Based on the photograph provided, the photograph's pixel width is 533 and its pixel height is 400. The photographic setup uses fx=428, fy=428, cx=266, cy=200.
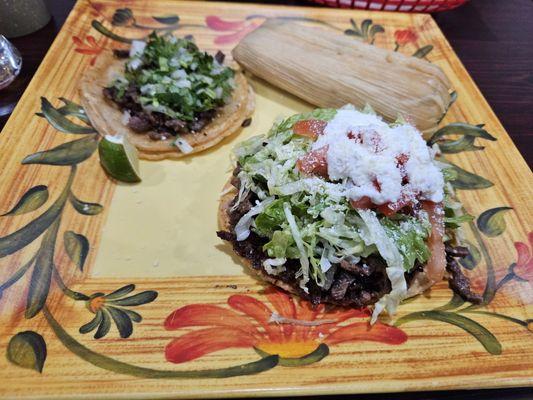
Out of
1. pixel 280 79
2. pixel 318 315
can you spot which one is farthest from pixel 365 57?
pixel 318 315

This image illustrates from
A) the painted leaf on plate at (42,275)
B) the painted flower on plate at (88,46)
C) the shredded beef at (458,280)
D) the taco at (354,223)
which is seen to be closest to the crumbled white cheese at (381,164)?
the taco at (354,223)

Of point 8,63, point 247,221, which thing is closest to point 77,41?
point 8,63

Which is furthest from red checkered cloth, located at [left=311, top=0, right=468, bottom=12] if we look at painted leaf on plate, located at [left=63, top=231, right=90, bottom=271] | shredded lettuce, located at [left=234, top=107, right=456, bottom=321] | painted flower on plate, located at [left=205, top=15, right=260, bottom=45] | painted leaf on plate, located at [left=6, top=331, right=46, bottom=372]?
painted leaf on plate, located at [left=6, top=331, right=46, bottom=372]

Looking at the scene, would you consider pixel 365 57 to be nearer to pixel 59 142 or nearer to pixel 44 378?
pixel 59 142

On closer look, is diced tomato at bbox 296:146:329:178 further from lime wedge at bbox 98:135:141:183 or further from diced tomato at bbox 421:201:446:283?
lime wedge at bbox 98:135:141:183

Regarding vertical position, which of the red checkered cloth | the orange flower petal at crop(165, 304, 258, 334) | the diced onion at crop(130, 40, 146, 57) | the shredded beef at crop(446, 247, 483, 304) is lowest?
the orange flower petal at crop(165, 304, 258, 334)

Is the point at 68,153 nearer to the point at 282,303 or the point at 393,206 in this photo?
the point at 282,303

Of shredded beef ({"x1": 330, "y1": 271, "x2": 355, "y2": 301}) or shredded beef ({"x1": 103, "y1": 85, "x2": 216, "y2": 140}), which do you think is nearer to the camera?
shredded beef ({"x1": 330, "y1": 271, "x2": 355, "y2": 301})
